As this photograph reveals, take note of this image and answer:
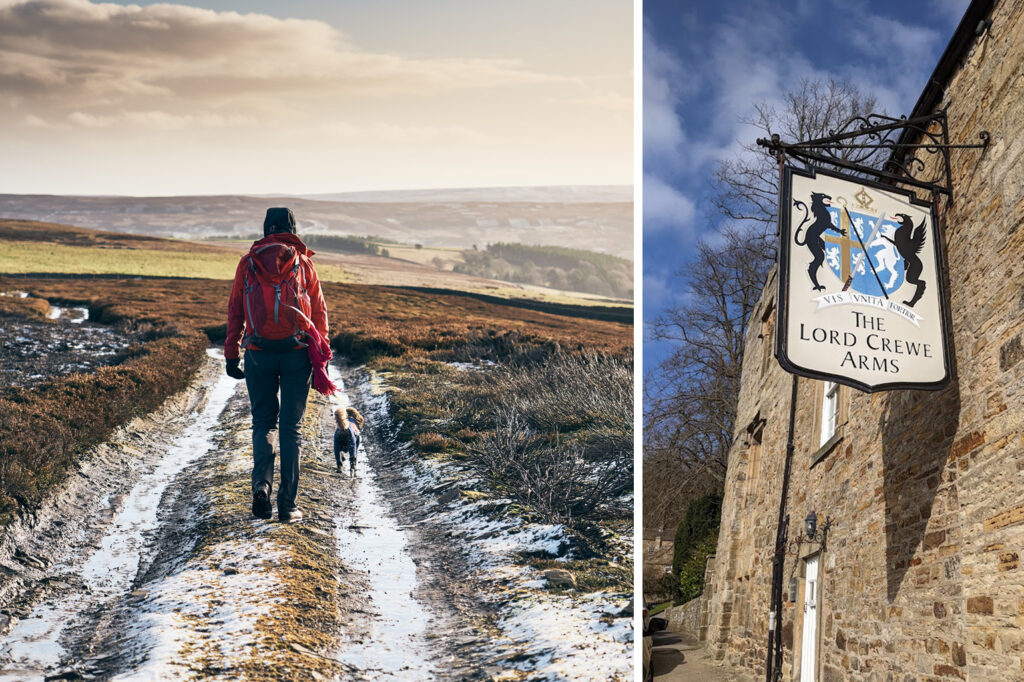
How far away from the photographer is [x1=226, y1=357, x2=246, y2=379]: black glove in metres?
8.63

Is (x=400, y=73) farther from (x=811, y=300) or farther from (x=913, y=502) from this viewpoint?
(x=913, y=502)

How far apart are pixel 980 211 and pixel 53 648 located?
25.2 feet

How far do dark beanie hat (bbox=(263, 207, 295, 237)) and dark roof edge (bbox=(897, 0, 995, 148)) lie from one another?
622 centimetres

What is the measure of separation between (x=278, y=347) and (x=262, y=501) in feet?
5.14

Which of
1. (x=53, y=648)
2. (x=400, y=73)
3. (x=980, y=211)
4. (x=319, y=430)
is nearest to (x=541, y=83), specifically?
(x=400, y=73)

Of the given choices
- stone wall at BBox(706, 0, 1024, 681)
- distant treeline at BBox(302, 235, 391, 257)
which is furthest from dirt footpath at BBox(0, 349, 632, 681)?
stone wall at BBox(706, 0, 1024, 681)

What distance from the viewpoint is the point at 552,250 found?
1167 cm

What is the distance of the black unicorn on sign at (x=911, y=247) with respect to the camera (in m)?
5.26

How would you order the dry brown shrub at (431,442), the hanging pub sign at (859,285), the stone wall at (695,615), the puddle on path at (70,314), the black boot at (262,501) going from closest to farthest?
the hanging pub sign at (859,285) → the black boot at (262,501) → the dry brown shrub at (431,442) → the puddle on path at (70,314) → the stone wall at (695,615)

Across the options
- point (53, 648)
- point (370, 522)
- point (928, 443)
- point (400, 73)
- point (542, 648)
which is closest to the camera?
point (928, 443)

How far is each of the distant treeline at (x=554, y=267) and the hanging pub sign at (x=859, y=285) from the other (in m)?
5.69

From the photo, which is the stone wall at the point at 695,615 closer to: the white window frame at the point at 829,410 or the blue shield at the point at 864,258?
the white window frame at the point at 829,410

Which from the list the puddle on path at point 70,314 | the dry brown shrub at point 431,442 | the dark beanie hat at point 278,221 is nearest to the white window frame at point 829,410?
the dry brown shrub at point 431,442

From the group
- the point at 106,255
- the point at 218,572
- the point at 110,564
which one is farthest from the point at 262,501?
the point at 106,255
